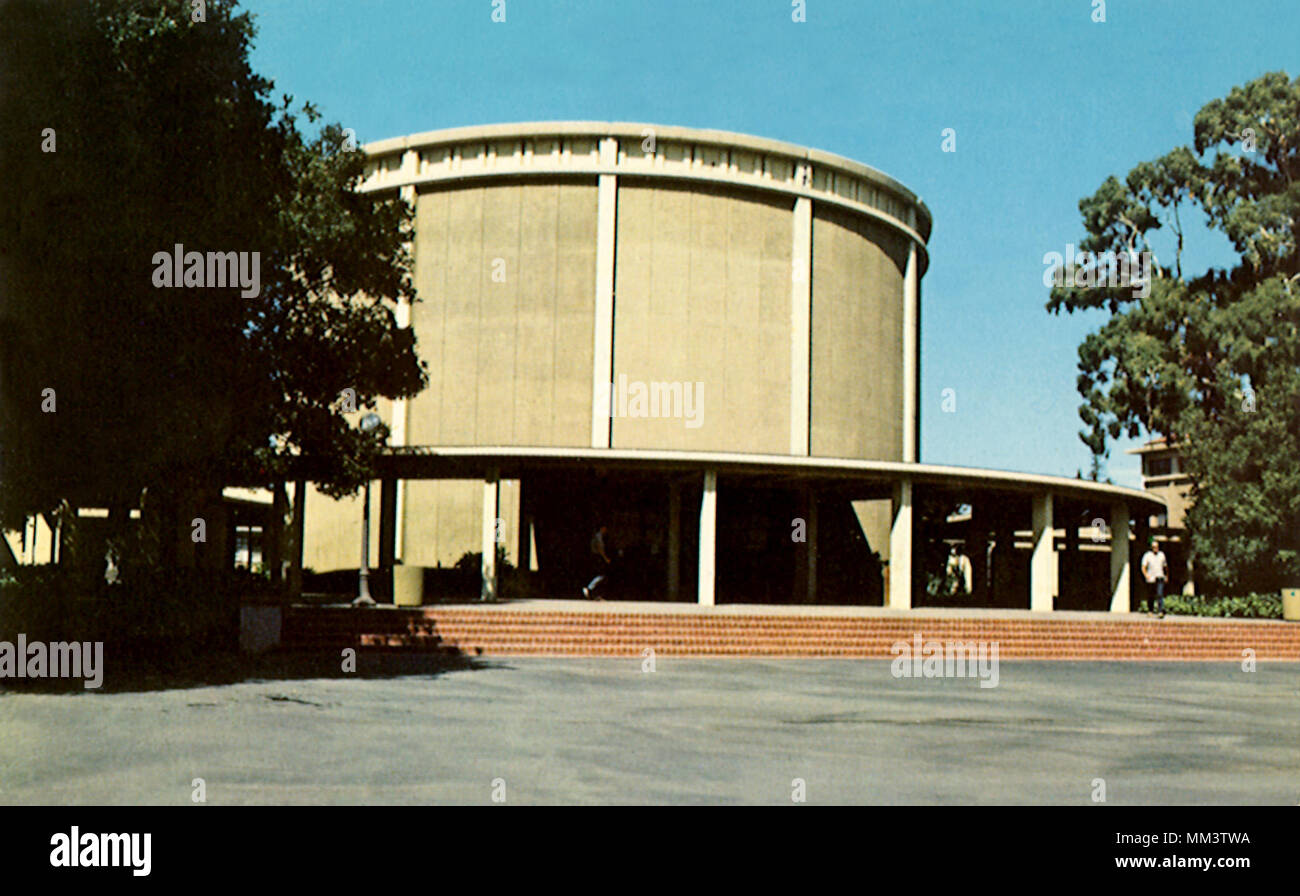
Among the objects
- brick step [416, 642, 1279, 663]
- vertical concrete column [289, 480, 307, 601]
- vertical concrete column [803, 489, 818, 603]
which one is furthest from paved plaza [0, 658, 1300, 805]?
vertical concrete column [803, 489, 818, 603]

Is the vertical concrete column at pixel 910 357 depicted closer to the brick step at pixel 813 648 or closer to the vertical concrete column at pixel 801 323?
the vertical concrete column at pixel 801 323

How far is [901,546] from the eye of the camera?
2673 cm

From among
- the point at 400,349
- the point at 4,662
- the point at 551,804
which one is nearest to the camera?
the point at 551,804

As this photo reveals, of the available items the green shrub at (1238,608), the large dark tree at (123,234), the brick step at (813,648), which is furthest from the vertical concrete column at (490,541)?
the green shrub at (1238,608)

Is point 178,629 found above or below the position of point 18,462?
below

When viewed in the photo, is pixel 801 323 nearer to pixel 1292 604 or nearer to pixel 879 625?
pixel 879 625

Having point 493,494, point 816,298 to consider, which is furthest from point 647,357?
point 493,494

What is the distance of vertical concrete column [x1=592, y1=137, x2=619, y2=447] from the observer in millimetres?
31016

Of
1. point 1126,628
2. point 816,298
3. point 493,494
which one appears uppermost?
point 816,298

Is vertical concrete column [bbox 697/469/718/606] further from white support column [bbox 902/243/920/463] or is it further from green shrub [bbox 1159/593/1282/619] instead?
white support column [bbox 902/243/920/463]

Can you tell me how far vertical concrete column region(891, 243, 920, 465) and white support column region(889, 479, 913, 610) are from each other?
10482 millimetres
